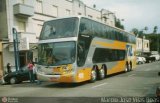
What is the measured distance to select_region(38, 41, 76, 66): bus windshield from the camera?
17375mm

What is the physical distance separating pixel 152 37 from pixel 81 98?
113 metres

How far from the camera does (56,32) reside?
18.3 metres

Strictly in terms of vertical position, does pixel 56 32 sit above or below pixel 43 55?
above

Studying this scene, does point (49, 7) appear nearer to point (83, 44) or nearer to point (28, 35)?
point (28, 35)

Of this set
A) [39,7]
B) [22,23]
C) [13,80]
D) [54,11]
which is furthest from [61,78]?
[54,11]

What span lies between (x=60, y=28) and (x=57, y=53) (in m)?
1.63

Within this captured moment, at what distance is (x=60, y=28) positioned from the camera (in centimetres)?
1838

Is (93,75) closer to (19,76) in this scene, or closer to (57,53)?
(57,53)

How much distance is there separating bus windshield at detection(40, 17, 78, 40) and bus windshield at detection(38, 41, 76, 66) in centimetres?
56

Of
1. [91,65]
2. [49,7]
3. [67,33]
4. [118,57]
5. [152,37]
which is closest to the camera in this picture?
[67,33]

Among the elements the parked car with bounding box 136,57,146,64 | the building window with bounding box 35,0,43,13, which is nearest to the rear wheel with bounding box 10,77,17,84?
the building window with bounding box 35,0,43,13

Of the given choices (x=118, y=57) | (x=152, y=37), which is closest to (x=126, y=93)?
(x=118, y=57)

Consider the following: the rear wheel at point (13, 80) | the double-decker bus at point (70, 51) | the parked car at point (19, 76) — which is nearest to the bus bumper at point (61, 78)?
the double-decker bus at point (70, 51)

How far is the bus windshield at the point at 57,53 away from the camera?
57.0 ft
